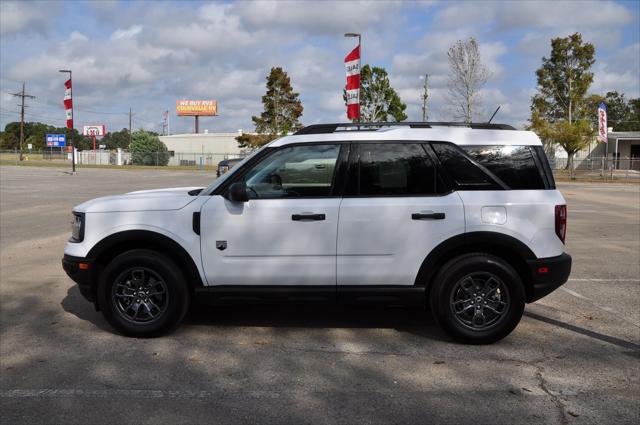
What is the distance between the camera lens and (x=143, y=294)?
4.72 metres

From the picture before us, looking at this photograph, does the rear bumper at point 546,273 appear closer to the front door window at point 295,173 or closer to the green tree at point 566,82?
the front door window at point 295,173

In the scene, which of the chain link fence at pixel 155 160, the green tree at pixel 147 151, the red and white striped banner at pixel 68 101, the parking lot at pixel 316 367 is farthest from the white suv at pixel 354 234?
the green tree at pixel 147 151

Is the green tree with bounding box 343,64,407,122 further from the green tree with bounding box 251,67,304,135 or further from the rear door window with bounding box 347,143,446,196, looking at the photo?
the rear door window with bounding box 347,143,446,196

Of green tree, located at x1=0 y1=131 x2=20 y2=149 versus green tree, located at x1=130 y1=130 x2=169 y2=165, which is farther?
green tree, located at x1=0 y1=131 x2=20 y2=149

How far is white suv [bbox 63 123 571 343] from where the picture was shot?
4520mm

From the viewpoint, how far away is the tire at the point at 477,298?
453cm

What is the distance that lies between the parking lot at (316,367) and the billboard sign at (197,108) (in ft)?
326

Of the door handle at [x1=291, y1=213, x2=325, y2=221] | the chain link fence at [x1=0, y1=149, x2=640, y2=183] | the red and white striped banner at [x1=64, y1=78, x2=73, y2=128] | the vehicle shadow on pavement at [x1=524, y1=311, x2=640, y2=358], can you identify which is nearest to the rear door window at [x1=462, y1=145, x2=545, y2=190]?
the door handle at [x1=291, y1=213, x2=325, y2=221]

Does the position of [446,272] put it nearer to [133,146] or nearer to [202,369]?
[202,369]

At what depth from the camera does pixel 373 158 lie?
4.67 meters

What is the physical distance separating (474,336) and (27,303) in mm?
4636

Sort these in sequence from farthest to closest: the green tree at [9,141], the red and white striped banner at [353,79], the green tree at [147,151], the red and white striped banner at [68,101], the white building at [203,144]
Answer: the green tree at [9,141] < the white building at [203,144] < the green tree at [147,151] < the red and white striped banner at [68,101] < the red and white striped banner at [353,79]

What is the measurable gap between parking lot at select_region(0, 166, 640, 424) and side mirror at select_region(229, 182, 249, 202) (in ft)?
4.16

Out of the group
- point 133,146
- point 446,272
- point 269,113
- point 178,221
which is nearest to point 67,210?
point 178,221
